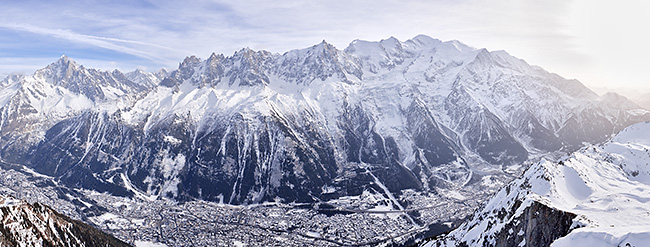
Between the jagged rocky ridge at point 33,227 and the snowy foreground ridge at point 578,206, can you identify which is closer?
the snowy foreground ridge at point 578,206

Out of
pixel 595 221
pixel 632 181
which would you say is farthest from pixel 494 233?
pixel 632 181

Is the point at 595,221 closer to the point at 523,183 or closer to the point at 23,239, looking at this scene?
the point at 523,183

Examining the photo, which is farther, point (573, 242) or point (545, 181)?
point (545, 181)

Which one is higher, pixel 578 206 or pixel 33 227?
pixel 578 206

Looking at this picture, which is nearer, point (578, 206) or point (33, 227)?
point (578, 206)

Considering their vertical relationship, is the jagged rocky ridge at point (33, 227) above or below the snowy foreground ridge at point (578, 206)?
below

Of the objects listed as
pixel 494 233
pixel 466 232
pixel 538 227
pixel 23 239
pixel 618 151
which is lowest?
pixel 23 239
